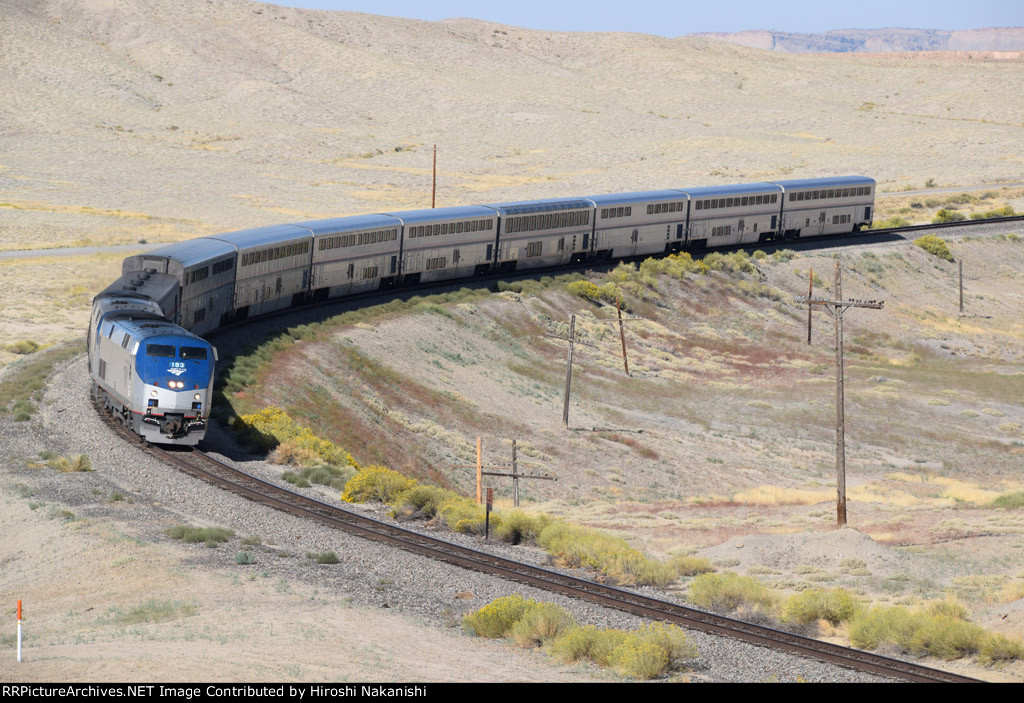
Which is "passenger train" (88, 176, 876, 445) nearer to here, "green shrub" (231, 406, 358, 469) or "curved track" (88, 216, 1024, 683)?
"curved track" (88, 216, 1024, 683)

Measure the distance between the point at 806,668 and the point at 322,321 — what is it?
33.0 metres

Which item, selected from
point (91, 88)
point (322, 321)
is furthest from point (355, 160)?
point (322, 321)

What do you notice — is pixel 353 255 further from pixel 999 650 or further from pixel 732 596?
pixel 999 650

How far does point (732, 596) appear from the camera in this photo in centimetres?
2361

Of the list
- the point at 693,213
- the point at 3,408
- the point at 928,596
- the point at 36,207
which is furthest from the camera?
the point at 36,207

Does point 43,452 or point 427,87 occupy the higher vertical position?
point 427,87

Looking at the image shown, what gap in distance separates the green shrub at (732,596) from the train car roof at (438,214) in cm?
3381

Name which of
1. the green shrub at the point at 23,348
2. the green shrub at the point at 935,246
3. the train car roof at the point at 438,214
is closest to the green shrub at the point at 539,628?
the green shrub at the point at 23,348

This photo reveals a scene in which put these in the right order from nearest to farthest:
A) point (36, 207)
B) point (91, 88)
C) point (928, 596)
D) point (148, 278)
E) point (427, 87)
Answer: point (928, 596), point (148, 278), point (36, 207), point (91, 88), point (427, 87)

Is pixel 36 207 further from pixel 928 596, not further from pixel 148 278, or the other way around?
pixel 928 596

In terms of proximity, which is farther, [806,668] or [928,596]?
[928,596]

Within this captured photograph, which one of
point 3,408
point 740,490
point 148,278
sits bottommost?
point 740,490

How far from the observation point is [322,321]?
4916cm

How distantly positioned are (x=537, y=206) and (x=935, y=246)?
37926 millimetres
